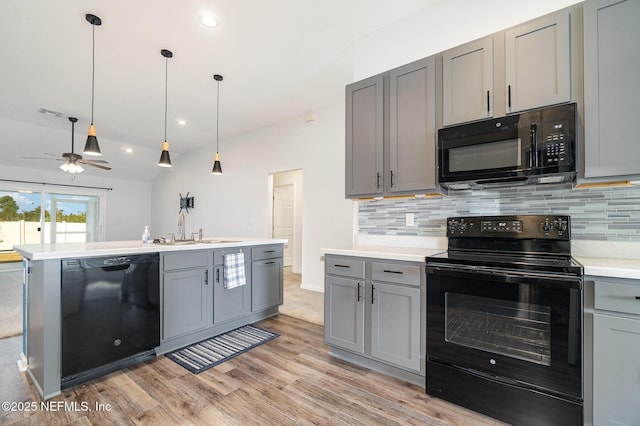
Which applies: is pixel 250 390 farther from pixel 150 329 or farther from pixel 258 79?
pixel 258 79

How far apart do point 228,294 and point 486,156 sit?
2.63m

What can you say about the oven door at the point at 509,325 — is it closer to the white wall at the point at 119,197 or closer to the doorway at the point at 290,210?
the doorway at the point at 290,210

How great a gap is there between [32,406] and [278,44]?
3.56m

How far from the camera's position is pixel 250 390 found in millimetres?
1965

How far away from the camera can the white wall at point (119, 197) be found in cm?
698

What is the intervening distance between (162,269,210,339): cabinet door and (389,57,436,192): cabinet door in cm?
199

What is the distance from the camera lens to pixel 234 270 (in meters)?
2.94

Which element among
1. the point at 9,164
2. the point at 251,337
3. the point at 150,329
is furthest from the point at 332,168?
the point at 9,164

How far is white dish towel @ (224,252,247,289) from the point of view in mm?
2883

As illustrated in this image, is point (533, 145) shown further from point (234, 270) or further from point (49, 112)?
point (49, 112)

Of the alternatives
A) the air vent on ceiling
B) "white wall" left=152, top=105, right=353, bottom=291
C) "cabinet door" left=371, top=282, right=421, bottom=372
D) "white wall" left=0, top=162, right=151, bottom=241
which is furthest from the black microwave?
"white wall" left=0, top=162, right=151, bottom=241

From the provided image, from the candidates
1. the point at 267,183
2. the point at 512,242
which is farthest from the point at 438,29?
the point at 267,183

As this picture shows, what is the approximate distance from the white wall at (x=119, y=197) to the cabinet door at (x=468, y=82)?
8.62 meters

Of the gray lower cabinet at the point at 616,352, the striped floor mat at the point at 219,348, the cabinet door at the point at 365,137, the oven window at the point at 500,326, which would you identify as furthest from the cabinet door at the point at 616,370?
the striped floor mat at the point at 219,348
